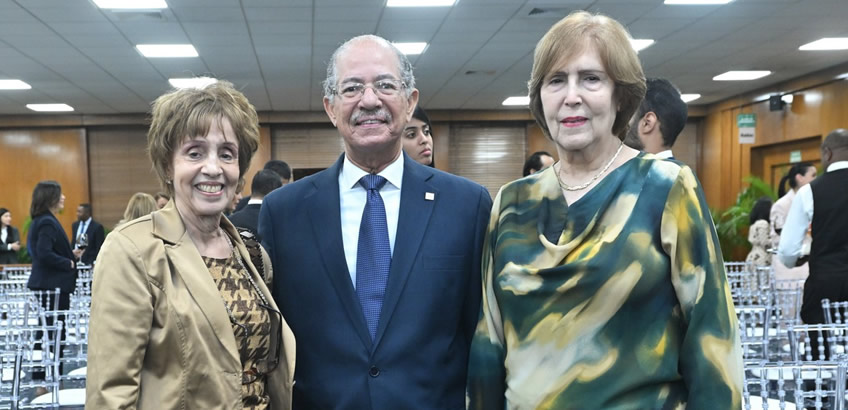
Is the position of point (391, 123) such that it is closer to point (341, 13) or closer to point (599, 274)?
point (599, 274)

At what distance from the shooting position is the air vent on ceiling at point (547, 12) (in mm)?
7703

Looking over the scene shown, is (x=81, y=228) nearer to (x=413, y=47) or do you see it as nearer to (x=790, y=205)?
(x=413, y=47)

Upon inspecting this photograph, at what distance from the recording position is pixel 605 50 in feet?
5.03

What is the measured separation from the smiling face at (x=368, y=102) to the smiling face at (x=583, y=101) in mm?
449

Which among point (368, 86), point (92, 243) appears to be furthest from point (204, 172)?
Result: point (92, 243)

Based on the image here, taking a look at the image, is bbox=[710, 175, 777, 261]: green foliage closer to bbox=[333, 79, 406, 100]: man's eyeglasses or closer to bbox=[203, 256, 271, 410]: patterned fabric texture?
bbox=[333, 79, 406, 100]: man's eyeglasses

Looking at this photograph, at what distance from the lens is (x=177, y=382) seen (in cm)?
158

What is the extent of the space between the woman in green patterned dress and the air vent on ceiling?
20.9 feet

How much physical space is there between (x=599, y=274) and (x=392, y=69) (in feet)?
2.49

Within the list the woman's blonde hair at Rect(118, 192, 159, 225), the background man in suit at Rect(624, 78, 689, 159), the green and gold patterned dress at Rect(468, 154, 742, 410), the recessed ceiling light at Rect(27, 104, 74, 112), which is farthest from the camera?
the recessed ceiling light at Rect(27, 104, 74, 112)

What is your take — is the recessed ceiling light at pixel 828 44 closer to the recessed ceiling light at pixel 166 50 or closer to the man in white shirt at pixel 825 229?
the man in white shirt at pixel 825 229

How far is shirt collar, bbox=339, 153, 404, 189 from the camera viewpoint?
190 cm

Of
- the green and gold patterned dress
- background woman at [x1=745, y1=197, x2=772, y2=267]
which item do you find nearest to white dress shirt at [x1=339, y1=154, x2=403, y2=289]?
the green and gold patterned dress

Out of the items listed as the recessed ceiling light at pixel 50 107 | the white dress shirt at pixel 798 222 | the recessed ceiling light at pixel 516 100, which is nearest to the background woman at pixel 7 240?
the recessed ceiling light at pixel 50 107
